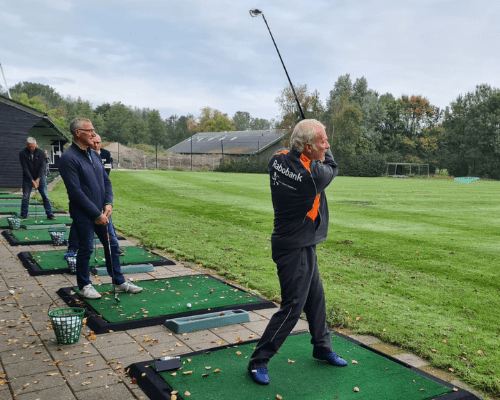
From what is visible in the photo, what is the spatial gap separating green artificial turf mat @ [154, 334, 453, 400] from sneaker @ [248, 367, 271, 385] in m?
0.04

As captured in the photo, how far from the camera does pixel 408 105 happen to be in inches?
2547

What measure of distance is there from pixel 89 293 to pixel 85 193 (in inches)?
47.2

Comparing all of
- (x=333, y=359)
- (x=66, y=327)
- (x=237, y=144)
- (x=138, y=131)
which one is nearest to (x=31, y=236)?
(x=66, y=327)

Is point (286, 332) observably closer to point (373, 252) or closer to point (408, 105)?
point (373, 252)

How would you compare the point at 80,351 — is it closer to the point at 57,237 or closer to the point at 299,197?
the point at 299,197

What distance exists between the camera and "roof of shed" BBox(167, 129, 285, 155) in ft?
197

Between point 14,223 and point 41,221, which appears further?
point 41,221

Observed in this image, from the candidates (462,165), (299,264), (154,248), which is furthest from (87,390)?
(462,165)

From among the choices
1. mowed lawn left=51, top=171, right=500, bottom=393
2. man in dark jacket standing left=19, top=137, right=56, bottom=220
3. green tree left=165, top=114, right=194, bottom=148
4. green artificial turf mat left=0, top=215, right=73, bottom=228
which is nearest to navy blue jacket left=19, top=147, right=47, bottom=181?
man in dark jacket standing left=19, top=137, right=56, bottom=220

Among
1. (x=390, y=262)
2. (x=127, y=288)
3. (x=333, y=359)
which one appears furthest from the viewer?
(x=390, y=262)

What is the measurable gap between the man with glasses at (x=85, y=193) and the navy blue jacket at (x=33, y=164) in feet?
23.0

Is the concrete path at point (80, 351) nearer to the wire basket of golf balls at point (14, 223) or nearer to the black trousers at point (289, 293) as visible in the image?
the black trousers at point (289, 293)

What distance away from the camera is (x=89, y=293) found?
5.65 m

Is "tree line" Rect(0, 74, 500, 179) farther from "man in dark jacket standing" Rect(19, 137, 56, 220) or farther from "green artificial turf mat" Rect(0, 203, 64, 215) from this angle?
"man in dark jacket standing" Rect(19, 137, 56, 220)
